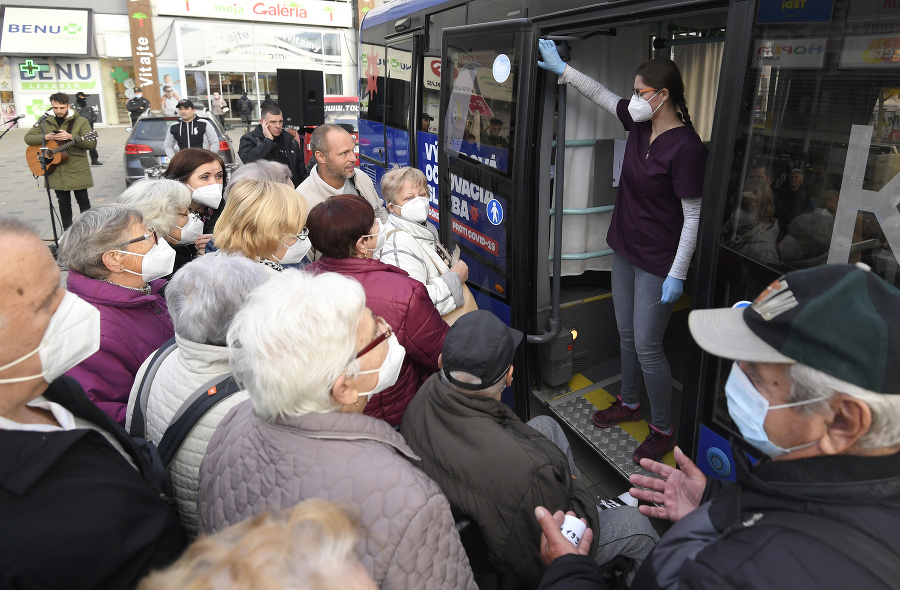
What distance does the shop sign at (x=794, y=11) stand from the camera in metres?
1.75

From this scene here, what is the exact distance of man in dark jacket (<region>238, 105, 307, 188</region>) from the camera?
22.9 ft

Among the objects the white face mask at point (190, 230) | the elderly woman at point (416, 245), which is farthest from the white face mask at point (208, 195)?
the elderly woman at point (416, 245)

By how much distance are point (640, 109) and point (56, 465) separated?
268cm

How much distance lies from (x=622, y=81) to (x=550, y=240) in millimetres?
1075

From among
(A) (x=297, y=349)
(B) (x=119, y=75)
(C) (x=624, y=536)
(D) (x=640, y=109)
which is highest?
(B) (x=119, y=75)

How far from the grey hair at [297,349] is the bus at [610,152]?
141 cm

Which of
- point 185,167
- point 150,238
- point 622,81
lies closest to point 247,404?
point 150,238

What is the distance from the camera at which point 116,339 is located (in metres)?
2.20

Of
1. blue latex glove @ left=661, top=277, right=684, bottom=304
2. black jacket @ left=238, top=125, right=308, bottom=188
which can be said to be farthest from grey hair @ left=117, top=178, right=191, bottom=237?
black jacket @ left=238, top=125, right=308, bottom=188

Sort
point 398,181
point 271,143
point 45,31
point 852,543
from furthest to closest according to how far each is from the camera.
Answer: point 45,31 → point 271,143 → point 398,181 → point 852,543

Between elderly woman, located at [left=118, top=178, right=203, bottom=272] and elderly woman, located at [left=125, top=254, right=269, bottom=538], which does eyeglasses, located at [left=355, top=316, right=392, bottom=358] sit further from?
elderly woman, located at [left=118, top=178, right=203, bottom=272]

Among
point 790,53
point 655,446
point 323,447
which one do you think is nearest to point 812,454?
point 323,447

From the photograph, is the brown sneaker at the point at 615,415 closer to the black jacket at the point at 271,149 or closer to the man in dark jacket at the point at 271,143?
the black jacket at the point at 271,149

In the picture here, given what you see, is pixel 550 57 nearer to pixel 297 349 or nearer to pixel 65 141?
pixel 297 349
